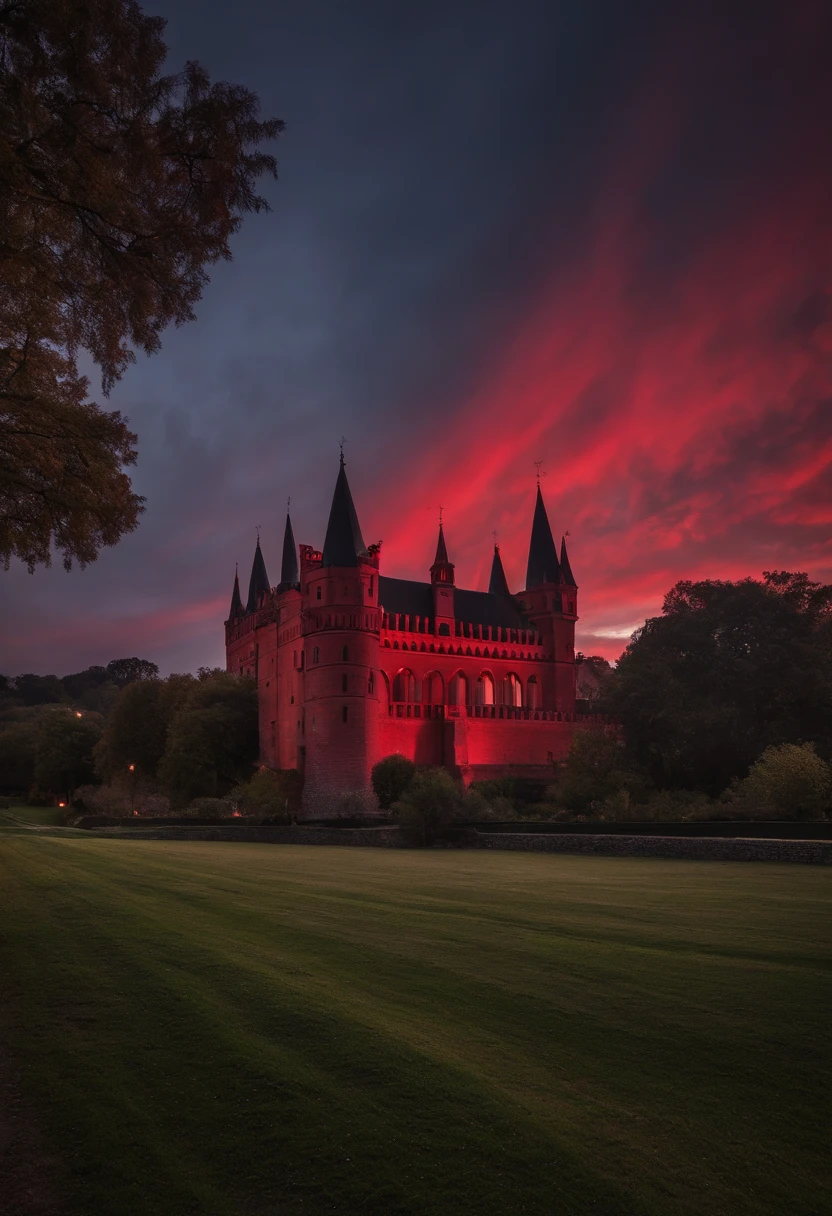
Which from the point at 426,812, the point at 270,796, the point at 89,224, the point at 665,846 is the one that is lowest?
the point at 665,846

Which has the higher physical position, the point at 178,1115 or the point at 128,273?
the point at 128,273

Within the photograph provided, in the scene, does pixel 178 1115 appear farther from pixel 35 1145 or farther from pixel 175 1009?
pixel 175 1009

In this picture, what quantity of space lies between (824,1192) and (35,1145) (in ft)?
14.3

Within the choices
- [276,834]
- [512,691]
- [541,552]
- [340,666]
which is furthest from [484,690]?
[276,834]

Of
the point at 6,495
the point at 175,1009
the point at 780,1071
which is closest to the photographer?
the point at 780,1071

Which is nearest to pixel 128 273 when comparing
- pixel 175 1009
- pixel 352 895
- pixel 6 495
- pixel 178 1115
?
pixel 6 495

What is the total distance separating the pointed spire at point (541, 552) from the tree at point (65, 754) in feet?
123

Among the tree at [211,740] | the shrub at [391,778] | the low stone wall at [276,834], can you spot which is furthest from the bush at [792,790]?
the tree at [211,740]

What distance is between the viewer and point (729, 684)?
40.9 meters

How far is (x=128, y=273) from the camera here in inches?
367

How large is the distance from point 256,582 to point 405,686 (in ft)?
65.9

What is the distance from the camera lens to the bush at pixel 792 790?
87.5 feet

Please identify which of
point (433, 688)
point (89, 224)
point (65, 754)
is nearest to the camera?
point (89, 224)

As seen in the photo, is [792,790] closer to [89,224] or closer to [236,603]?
[89,224]
